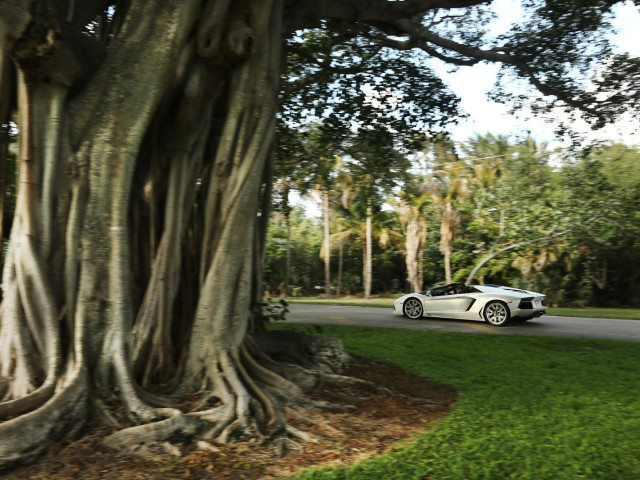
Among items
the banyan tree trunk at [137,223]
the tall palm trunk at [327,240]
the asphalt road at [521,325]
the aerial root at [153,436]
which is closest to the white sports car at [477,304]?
the asphalt road at [521,325]

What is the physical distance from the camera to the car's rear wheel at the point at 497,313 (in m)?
14.1

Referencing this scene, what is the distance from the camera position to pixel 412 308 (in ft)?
53.0

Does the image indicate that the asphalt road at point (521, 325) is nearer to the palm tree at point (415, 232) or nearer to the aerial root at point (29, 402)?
the aerial root at point (29, 402)

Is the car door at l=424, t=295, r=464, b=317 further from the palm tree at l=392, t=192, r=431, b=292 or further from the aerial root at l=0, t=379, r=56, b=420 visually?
the palm tree at l=392, t=192, r=431, b=292

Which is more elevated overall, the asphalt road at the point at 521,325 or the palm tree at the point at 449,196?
the palm tree at the point at 449,196

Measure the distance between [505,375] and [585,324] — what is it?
8364 millimetres

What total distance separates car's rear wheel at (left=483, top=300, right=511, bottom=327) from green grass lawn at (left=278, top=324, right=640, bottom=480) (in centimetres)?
355

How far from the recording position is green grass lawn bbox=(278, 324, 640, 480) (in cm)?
412

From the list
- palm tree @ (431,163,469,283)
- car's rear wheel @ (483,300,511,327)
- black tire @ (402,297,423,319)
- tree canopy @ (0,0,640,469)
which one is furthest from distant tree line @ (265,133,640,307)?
tree canopy @ (0,0,640,469)

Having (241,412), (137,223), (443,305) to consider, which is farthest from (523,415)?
(443,305)

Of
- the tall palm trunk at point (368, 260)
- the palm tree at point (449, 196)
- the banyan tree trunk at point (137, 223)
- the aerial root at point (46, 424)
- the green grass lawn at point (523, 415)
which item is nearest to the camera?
the aerial root at point (46, 424)

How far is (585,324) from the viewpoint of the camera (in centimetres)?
1466

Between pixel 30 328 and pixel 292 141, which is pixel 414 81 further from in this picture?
pixel 30 328

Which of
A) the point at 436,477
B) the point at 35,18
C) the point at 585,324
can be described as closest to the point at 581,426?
the point at 436,477
